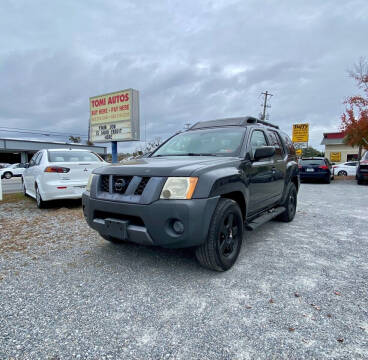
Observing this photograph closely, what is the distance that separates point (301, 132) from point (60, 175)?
20.5 metres

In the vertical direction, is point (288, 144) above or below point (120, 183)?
above

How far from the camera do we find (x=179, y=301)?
236 centimetres

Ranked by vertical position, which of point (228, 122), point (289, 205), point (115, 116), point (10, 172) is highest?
point (115, 116)

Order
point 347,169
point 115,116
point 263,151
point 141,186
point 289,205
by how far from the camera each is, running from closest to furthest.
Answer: point 141,186
point 263,151
point 289,205
point 115,116
point 347,169

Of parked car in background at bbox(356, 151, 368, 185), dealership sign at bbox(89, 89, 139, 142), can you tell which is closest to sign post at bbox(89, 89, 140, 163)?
dealership sign at bbox(89, 89, 139, 142)

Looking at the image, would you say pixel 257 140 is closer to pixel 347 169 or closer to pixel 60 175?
pixel 60 175

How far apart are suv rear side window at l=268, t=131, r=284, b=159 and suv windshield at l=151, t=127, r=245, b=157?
1063mm

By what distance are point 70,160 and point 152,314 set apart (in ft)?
17.0

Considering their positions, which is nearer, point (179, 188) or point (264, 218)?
point (179, 188)

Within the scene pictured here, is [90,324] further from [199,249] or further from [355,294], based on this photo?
[355,294]

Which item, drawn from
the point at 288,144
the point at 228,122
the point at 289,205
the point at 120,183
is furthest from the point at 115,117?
the point at 120,183

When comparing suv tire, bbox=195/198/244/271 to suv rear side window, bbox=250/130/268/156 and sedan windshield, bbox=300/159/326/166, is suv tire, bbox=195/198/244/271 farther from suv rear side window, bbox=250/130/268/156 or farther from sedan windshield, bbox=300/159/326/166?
sedan windshield, bbox=300/159/326/166

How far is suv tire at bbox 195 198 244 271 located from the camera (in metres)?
2.66

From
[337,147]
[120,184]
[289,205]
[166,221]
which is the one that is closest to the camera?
[166,221]
